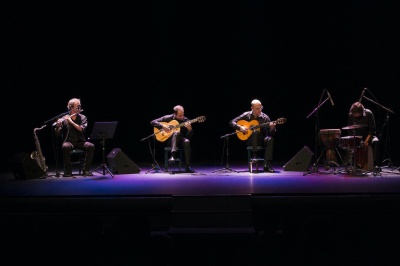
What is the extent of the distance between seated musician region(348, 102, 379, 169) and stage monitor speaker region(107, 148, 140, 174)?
395 centimetres

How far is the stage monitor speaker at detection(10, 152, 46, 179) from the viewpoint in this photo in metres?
7.28

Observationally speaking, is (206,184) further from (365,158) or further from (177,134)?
(365,158)

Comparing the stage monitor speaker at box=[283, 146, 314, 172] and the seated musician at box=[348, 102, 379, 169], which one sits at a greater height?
the seated musician at box=[348, 102, 379, 169]

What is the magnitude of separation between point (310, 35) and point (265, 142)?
116 inches

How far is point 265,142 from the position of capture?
318 inches

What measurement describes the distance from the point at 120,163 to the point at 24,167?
5.27ft

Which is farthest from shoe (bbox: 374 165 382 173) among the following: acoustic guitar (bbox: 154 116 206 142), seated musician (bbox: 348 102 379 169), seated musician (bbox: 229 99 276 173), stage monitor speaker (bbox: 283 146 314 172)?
acoustic guitar (bbox: 154 116 206 142)

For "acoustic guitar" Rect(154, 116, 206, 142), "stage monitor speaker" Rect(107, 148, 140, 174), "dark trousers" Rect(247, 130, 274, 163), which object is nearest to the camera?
"stage monitor speaker" Rect(107, 148, 140, 174)

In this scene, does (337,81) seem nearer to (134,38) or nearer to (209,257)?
(134,38)

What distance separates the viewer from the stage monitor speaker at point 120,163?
7836mm

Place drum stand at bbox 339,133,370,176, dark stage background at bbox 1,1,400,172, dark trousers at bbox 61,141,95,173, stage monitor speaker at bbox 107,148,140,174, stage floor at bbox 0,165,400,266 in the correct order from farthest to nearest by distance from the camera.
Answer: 1. dark stage background at bbox 1,1,400,172
2. stage monitor speaker at bbox 107,148,140,174
3. dark trousers at bbox 61,141,95,173
4. drum stand at bbox 339,133,370,176
5. stage floor at bbox 0,165,400,266

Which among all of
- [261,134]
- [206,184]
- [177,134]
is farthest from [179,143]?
[206,184]

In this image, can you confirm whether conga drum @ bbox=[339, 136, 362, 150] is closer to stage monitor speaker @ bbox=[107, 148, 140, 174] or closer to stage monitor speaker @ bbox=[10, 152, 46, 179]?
stage monitor speaker @ bbox=[107, 148, 140, 174]

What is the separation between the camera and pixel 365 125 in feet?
24.2
